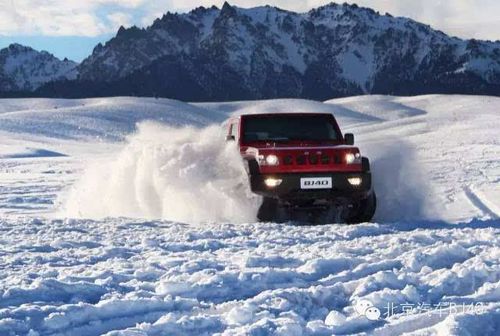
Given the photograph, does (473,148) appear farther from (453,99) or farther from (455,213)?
(453,99)

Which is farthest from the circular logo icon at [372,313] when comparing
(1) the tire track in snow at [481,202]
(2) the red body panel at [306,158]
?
(1) the tire track in snow at [481,202]

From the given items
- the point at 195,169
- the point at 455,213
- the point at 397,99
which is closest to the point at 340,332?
the point at 195,169

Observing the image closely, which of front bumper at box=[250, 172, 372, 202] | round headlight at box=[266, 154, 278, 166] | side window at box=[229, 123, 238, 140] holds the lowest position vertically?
front bumper at box=[250, 172, 372, 202]

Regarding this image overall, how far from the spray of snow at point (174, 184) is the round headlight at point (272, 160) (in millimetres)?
429

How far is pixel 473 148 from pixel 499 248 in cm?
2147

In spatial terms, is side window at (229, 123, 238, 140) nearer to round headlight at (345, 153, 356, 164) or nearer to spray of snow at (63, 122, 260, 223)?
spray of snow at (63, 122, 260, 223)

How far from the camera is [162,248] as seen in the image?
7.71m

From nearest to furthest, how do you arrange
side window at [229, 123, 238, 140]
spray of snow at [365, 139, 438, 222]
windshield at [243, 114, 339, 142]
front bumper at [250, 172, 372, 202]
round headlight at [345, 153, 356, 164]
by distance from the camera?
1. front bumper at [250, 172, 372, 202]
2. round headlight at [345, 153, 356, 164]
3. windshield at [243, 114, 339, 142]
4. spray of snow at [365, 139, 438, 222]
5. side window at [229, 123, 238, 140]

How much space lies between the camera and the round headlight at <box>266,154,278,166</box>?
938 centimetres

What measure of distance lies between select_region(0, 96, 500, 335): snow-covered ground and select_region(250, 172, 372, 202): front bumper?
35 cm

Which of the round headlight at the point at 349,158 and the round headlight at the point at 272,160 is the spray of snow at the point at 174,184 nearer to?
the round headlight at the point at 272,160

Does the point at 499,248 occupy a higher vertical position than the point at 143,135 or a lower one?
lower

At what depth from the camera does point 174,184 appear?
10.5 meters

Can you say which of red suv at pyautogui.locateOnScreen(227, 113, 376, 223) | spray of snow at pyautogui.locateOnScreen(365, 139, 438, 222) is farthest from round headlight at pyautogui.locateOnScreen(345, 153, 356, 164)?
spray of snow at pyautogui.locateOnScreen(365, 139, 438, 222)
